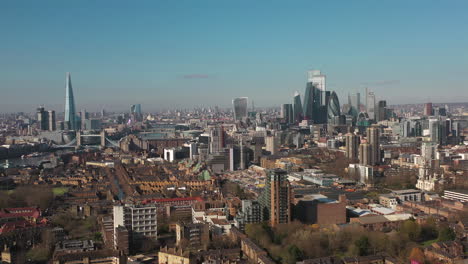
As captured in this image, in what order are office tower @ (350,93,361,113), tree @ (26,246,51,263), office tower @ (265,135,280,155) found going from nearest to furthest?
tree @ (26,246,51,263), office tower @ (265,135,280,155), office tower @ (350,93,361,113)

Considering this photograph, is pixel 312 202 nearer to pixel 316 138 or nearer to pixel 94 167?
pixel 94 167

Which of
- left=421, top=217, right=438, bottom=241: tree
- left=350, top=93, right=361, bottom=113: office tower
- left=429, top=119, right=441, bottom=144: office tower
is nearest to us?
left=421, top=217, right=438, bottom=241: tree

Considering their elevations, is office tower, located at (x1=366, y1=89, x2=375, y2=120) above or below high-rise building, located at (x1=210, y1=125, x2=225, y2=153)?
above

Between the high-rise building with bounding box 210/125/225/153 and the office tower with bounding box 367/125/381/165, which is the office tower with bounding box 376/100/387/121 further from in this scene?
the high-rise building with bounding box 210/125/225/153

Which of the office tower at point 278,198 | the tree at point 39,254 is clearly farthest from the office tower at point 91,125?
the office tower at point 278,198

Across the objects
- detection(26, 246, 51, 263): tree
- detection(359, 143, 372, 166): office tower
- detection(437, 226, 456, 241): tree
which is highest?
detection(359, 143, 372, 166): office tower

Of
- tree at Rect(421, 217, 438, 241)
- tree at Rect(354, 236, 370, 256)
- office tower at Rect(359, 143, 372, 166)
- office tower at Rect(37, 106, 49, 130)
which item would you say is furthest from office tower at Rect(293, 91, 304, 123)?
tree at Rect(354, 236, 370, 256)

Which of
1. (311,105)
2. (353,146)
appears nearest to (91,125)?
(311,105)
